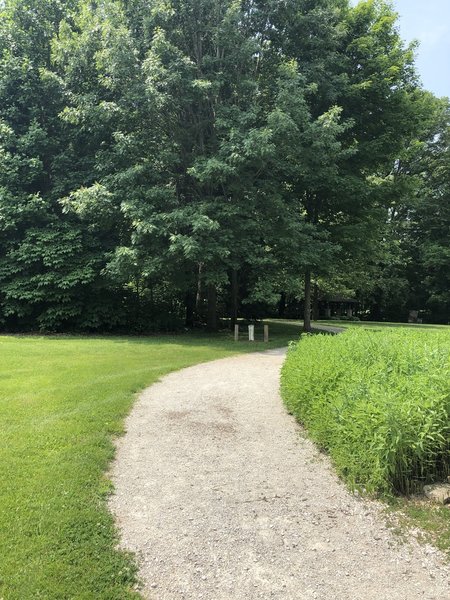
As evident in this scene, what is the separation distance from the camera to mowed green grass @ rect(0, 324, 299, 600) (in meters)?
2.63

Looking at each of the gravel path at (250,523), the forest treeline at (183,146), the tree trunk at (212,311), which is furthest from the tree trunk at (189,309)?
the gravel path at (250,523)

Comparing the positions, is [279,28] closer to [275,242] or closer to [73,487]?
[275,242]

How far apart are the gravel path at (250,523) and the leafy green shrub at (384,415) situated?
27 cm

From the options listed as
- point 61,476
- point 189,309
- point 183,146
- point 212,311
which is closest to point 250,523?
point 61,476

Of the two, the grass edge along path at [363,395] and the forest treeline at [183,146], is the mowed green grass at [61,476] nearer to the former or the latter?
the grass edge along path at [363,395]

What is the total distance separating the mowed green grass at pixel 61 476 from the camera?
2.63 metres

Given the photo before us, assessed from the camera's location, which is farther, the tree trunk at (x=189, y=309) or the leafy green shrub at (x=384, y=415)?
the tree trunk at (x=189, y=309)

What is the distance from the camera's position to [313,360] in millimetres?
5926

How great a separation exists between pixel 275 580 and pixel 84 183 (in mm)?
16853

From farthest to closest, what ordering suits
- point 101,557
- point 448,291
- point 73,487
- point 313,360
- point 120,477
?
point 448,291
point 313,360
point 120,477
point 73,487
point 101,557

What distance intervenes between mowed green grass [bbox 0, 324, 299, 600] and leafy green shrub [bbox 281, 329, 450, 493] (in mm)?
2071

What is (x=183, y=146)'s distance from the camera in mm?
16609

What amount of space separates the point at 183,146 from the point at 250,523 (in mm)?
15290

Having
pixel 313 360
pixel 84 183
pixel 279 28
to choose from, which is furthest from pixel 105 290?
pixel 313 360
